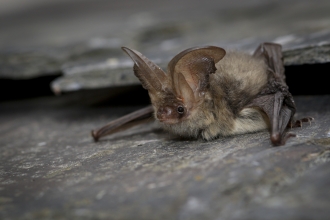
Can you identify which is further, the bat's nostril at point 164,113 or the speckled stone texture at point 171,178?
the bat's nostril at point 164,113

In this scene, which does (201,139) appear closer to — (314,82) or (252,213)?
(252,213)

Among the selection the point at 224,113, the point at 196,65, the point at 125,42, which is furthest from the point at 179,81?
the point at 125,42

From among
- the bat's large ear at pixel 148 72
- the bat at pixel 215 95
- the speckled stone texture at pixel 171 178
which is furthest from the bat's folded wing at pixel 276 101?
the bat's large ear at pixel 148 72

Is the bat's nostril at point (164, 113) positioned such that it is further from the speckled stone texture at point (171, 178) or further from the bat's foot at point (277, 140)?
the bat's foot at point (277, 140)

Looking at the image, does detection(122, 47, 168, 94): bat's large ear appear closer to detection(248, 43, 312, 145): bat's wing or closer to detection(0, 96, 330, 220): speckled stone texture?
detection(0, 96, 330, 220): speckled stone texture

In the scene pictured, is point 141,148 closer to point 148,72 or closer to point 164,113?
point 164,113

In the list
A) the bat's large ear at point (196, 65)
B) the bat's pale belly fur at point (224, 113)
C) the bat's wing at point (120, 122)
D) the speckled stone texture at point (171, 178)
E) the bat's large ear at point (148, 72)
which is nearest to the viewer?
the speckled stone texture at point (171, 178)

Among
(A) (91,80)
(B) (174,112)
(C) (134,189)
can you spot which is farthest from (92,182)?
(A) (91,80)
